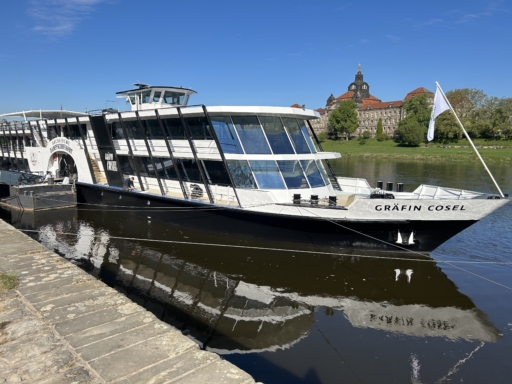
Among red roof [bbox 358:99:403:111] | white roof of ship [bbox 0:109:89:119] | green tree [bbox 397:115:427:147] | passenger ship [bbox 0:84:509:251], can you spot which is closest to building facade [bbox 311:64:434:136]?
red roof [bbox 358:99:403:111]

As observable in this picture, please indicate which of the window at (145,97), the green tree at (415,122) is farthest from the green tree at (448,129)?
the window at (145,97)

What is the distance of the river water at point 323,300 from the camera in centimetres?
664

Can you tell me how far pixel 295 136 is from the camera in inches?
524

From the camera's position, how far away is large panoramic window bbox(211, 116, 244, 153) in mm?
12898

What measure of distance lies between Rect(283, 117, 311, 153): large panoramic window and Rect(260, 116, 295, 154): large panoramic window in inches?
9.8

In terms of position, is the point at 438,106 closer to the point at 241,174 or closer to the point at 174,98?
the point at 241,174

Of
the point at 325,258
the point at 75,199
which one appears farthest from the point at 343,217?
the point at 75,199

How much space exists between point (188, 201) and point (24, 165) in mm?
17609

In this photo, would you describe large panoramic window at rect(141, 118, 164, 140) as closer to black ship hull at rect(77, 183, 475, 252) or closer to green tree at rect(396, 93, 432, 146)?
black ship hull at rect(77, 183, 475, 252)

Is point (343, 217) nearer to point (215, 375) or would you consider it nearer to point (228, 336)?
point (228, 336)

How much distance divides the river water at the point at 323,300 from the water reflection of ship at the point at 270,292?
29mm

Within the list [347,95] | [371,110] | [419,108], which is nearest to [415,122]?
[419,108]

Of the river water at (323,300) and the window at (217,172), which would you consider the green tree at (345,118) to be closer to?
the river water at (323,300)

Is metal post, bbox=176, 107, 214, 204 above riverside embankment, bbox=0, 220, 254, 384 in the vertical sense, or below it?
above
